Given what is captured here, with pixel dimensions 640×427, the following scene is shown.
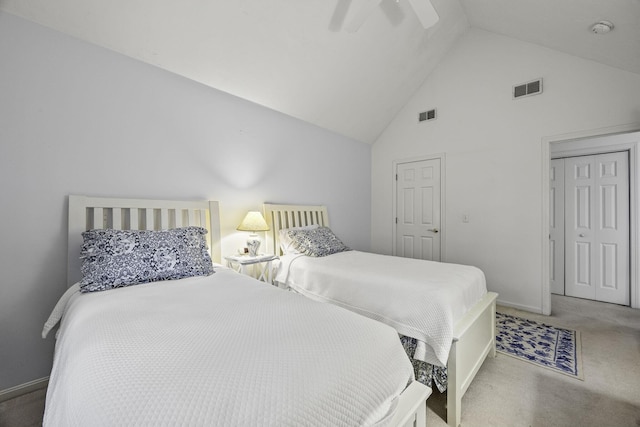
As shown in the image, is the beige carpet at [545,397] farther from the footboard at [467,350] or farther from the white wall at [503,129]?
the white wall at [503,129]

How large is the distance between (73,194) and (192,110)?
46.3 inches

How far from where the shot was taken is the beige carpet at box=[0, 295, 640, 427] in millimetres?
1622

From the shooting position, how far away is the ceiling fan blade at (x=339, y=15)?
2461 millimetres

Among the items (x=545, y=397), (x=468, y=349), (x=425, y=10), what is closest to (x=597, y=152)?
(x=425, y=10)

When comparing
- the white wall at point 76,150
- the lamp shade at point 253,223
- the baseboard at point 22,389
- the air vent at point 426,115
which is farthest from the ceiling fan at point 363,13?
the baseboard at point 22,389

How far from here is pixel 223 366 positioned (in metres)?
0.79

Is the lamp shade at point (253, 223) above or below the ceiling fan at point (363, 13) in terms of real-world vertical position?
below

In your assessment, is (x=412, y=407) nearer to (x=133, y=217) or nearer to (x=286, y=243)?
(x=286, y=243)

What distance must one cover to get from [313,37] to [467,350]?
296cm

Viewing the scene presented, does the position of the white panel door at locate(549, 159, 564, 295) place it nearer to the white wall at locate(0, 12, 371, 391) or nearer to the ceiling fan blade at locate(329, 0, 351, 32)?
the ceiling fan blade at locate(329, 0, 351, 32)

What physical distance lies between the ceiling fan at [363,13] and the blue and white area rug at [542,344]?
2.91 m

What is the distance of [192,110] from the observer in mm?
2586

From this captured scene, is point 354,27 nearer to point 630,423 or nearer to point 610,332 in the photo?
point 630,423

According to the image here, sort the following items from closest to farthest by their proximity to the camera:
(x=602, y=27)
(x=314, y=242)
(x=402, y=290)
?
(x=402, y=290) < (x=602, y=27) < (x=314, y=242)
